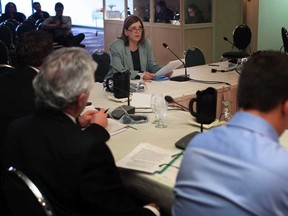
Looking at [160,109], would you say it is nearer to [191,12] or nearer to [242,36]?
[242,36]

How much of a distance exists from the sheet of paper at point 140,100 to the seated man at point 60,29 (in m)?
5.63

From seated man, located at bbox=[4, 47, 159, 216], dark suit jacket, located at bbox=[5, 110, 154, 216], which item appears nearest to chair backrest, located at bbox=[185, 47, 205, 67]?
seated man, located at bbox=[4, 47, 159, 216]

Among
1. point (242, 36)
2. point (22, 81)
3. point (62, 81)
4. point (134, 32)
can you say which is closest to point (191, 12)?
point (242, 36)

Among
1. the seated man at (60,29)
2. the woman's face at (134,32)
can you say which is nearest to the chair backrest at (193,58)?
the woman's face at (134,32)

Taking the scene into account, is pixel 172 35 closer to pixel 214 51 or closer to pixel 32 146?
pixel 214 51

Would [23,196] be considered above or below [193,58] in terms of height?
below

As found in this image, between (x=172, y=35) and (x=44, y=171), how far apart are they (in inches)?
215

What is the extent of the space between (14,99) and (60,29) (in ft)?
23.9

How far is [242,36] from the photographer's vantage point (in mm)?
5820

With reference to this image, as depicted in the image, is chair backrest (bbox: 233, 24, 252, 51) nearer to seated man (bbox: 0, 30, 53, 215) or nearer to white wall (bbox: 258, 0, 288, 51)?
white wall (bbox: 258, 0, 288, 51)

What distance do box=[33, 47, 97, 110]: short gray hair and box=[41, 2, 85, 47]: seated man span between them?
270 inches

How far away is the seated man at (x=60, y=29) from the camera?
8.21 metres

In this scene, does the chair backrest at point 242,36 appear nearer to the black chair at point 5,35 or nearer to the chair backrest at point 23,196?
the black chair at point 5,35

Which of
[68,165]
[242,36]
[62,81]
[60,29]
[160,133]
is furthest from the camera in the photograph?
[60,29]
